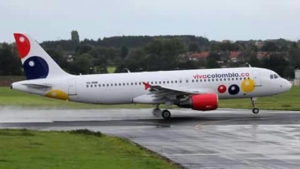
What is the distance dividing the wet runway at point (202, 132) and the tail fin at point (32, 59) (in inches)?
103

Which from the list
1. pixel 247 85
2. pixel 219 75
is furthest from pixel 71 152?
pixel 247 85

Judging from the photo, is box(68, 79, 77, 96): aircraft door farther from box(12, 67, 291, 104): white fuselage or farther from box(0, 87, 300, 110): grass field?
box(0, 87, 300, 110): grass field

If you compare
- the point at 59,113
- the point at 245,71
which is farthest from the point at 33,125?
the point at 245,71

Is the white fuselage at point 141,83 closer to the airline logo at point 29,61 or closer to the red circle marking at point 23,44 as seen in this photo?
the airline logo at point 29,61

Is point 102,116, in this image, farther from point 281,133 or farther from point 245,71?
point 281,133

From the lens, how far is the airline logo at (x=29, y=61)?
3497cm

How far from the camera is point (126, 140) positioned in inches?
893

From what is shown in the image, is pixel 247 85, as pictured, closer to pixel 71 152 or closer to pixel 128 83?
pixel 128 83

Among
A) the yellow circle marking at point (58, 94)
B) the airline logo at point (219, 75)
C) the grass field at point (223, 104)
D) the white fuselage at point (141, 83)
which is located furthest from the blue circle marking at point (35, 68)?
the grass field at point (223, 104)

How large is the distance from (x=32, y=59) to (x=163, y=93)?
7789 mm

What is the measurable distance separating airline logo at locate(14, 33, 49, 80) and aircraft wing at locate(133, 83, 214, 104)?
5.54m

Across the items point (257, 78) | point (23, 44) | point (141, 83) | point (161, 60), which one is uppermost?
point (161, 60)

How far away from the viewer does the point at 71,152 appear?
731 inches

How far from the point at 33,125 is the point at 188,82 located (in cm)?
920
